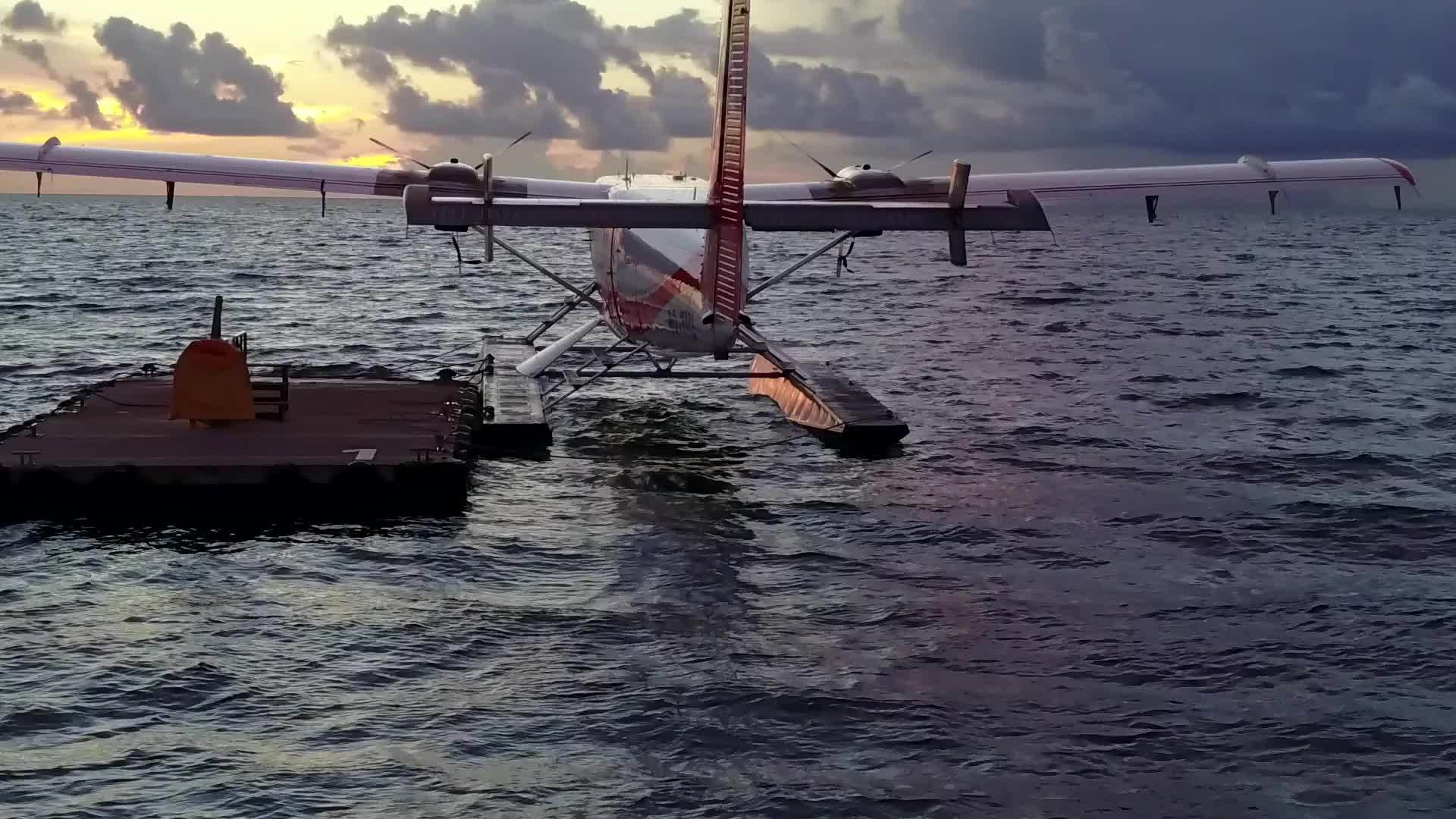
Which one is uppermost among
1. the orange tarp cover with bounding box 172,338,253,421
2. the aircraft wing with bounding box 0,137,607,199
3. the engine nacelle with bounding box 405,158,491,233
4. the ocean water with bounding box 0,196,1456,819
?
the aircraft wing with bounding box 0,137,607,199

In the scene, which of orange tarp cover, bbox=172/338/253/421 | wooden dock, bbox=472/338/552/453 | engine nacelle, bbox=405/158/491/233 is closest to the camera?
engine nacelle, bbox=405/158/491/233

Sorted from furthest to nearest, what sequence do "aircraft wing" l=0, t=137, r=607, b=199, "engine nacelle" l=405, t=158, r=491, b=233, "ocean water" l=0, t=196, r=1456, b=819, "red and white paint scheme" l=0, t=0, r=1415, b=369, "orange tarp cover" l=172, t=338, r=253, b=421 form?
1. "aircraft wing" l=0, t=137, r=607, b=199
2. "orange tarp cover" l=172, t=338, r=253, b=421
3. "red and white paint scheme" l=0, t=0, r=1415, b=369
4. "engine nacelle" l=405, t=158, r=491, b=233
5. "ocean water" l=0, t=196, r=1456, b=819

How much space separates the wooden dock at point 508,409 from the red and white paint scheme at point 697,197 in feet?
2.56

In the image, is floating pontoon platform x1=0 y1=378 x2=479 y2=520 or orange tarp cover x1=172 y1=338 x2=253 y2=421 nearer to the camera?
floating pontoon platform x1=0 y1=378 x2=479 y2=520

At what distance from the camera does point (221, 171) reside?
2433 cm

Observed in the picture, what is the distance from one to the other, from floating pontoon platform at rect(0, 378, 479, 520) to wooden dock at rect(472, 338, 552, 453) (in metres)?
0.89

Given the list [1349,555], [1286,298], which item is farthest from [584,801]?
[1286,298]

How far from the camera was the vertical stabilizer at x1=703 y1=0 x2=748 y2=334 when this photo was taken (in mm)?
18672

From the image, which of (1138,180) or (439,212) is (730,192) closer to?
(439,212)

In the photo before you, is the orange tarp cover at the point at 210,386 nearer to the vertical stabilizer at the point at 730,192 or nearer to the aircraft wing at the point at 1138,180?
the vertical stabilizer at the point at 730,192

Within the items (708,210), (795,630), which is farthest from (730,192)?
(795,630)

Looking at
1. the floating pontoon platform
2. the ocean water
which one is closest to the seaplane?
the ocean water

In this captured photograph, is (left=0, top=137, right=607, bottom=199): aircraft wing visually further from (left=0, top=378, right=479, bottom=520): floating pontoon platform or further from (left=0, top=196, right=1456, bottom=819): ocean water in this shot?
(left=0, top=378, right=479, bottom=520): floating pontoon platform

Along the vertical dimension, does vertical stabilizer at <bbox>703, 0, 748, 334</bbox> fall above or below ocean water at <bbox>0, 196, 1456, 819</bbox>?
above
